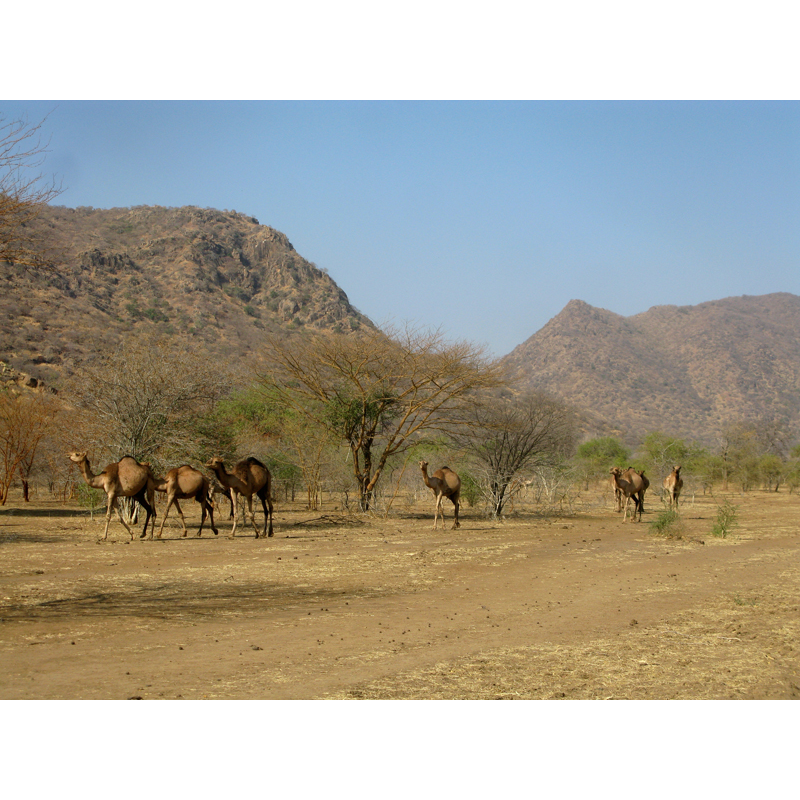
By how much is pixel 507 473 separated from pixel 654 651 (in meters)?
17.6

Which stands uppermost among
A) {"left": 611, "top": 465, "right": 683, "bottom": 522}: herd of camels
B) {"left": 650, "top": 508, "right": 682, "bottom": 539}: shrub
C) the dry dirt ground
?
{"left": 611, "top": 465, "right": 683, "bottom": 522}: herd of camels

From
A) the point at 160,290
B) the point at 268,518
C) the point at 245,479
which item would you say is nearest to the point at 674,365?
the point at 160,290

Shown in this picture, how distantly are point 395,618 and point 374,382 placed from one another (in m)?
15.3

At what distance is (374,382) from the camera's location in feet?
77.8

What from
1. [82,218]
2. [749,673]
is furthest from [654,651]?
A: [82,218]

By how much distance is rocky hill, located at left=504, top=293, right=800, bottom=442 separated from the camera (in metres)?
86.1

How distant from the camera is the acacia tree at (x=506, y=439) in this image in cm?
2439

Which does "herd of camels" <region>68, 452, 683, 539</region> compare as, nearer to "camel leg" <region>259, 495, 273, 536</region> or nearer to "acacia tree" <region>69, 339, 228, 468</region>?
"camel leg" <region>259, 495, 273, 536</region>

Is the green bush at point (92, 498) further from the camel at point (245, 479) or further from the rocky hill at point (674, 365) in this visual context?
the rocky hill at point (674, 365)

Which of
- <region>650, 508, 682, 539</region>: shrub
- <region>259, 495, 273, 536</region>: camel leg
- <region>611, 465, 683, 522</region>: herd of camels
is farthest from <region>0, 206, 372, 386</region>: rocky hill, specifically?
<region>650, 508, 682, 539</region>: shrub

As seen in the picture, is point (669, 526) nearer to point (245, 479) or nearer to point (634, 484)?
point (634, 484)

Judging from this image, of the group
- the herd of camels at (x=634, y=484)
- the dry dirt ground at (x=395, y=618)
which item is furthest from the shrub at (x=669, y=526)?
the herd of camels at (x=634, y=484)

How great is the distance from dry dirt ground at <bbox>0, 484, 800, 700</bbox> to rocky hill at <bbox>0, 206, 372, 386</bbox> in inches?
1275

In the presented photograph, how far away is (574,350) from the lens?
10350 cm
